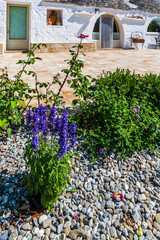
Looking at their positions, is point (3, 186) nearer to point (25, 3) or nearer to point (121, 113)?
point (121, 113)

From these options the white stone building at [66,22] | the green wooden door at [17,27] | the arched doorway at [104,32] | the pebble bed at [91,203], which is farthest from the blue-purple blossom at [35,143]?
A: the arched doorway at [104,32]

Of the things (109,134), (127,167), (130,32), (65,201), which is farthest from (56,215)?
(130,32)

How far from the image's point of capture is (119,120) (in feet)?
9.31

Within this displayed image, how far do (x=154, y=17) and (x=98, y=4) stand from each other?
493cm

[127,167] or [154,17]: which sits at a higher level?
[154,17]

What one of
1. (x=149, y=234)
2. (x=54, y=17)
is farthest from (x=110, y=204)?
(x=54, y=17)

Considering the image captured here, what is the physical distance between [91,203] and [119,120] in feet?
3.97

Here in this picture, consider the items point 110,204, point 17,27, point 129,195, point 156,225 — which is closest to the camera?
point 156,225

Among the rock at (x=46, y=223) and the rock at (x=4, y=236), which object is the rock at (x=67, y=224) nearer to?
the rock at (x=46, y=223)

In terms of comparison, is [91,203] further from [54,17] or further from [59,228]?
[54,17]

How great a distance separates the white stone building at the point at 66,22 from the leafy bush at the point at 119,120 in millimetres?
8748

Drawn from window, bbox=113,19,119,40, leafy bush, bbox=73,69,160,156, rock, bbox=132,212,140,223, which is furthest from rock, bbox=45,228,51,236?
window, bbox=113,19,119,40

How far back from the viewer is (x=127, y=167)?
2.53 meters

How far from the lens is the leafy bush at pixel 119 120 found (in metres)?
2.72
